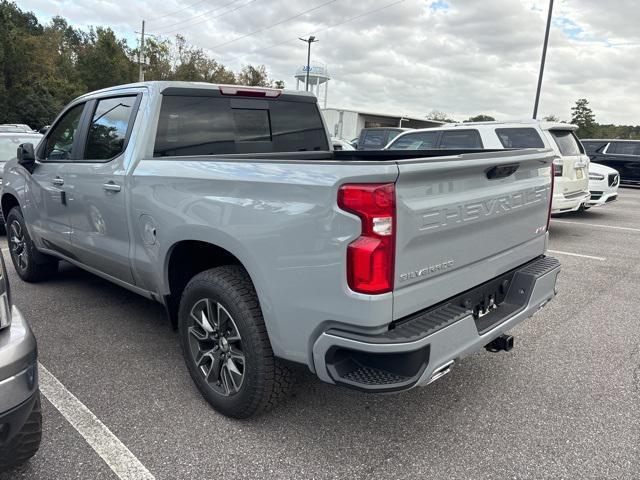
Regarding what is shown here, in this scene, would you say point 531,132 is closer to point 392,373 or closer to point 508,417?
point 508,417

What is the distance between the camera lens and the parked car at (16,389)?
1.86 m

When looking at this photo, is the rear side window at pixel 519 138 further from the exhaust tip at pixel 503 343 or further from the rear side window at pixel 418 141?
the exhaust tip at pixel 503 343

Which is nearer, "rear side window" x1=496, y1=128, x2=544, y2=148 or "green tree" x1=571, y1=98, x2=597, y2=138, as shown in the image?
"rear side window" x1=496, y1=128, x2=544, y2=148

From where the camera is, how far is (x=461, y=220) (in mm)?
2346

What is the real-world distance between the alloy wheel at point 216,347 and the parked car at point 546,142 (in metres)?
6.47

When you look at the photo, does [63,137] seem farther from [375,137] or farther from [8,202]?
[375,137]

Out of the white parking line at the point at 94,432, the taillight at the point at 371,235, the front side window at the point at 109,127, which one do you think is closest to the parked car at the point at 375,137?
the front side window at the point at 109,127

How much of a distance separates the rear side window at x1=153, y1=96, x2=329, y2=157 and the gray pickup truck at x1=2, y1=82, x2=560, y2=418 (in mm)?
12

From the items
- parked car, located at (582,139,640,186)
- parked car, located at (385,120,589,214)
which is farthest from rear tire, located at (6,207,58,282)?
parked car, located at (582,139,640,186)

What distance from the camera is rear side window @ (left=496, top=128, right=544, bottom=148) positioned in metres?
Answer: 7.69

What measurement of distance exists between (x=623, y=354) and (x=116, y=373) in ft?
12.1

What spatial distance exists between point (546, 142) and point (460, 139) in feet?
4.67

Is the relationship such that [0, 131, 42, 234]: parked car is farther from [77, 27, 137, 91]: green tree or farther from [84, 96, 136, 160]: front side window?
[77, 27, 137, 91]: green tree

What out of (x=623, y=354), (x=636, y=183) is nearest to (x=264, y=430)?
(x=623, y=354)
